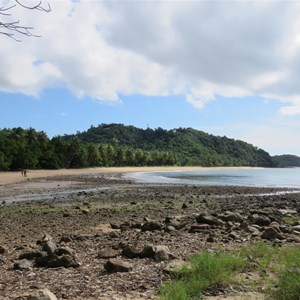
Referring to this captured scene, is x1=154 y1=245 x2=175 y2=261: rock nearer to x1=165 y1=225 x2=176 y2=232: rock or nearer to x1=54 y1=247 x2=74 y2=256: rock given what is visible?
x1=54 y1=247 x2=74 y2=256: rock

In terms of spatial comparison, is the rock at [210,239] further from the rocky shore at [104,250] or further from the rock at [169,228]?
the rock at [169,228]

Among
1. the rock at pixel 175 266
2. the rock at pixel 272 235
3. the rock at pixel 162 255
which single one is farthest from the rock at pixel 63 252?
the rock at pixel 272 235

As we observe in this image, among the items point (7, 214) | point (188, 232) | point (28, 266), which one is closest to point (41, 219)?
point (7, 214)

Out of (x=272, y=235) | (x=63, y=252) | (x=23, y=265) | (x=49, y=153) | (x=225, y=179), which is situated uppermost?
(x=49, y=153)

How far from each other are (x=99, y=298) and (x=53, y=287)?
1048 millimetres

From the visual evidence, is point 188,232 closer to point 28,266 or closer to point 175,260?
point 175,260

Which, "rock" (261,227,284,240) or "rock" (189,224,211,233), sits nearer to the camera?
"rock" (261,227,284,240)

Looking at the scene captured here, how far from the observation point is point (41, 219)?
1919 centimetres

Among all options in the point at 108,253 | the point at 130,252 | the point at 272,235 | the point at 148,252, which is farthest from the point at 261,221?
the point at 108,253

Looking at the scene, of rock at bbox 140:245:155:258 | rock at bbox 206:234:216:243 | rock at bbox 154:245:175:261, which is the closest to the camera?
rock at bbox 154:245:175:261

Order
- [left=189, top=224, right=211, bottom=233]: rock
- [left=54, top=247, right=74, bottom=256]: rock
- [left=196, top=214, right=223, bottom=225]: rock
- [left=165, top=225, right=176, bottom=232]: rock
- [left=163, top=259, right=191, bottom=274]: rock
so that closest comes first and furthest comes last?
[left=163, top=259, right=191, bottom=274]: rock
[left=54, top=247, right=74, bottom=256]: rock
[left=189, top=224, right=211, bottom=233]: rock
[left=165, top=225, right=176, bottom=232]: rock
[left=196, top=214, right=223, bottom=225]: rock

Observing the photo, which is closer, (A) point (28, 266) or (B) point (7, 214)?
(A) point (28, 266)

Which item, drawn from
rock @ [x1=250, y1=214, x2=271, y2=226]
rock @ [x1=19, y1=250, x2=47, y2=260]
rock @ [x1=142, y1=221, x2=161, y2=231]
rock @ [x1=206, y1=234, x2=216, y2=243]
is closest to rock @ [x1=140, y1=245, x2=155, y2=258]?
rock @ [x1=19, y1=250, x2=47, y2=260]

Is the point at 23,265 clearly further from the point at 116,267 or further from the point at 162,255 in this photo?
the point at 162,255
